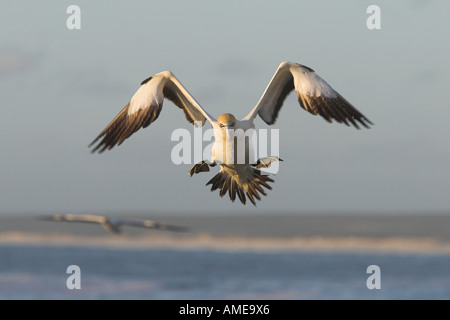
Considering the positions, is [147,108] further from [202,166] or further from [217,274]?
[217,274]

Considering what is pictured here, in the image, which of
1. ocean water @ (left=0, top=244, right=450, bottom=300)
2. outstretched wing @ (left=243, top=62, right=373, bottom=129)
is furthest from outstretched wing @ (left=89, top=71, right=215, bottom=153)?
ocean water @ (left=0, top=244, right=450, bottom=300)

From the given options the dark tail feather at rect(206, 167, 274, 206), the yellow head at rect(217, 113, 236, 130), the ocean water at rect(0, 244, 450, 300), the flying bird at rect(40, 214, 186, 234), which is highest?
the ocean water at rect(0, 244, 450, 300)

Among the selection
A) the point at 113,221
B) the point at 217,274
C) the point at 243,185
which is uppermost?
the point at 217,274

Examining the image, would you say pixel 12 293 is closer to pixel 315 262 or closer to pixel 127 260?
pixel 127 260

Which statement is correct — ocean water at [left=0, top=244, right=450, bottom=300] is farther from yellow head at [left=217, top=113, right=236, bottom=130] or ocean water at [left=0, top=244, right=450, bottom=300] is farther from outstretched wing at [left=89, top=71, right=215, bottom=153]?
yellow head at [left=217, top=113, right=236, bottom=130]

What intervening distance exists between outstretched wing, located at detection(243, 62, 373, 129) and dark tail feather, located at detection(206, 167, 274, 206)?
3.05 feet

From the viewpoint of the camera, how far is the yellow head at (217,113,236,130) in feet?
29.9

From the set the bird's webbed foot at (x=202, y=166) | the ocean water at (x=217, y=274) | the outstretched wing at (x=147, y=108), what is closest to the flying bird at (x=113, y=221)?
the bird's webbed foot at (x=202, y=166)

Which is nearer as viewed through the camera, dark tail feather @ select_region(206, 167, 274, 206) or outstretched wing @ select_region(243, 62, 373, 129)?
dark tail feather @ select_region(206, 167, 274, 206)

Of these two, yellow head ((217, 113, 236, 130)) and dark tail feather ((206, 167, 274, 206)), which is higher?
yellow head ((217, 113, 236, 130))

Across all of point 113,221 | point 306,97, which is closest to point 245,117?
point 306,97

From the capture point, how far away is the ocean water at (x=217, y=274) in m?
32.1

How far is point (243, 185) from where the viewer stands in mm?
9555

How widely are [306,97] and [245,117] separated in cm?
119
